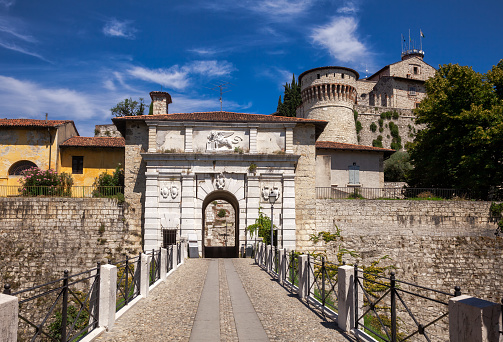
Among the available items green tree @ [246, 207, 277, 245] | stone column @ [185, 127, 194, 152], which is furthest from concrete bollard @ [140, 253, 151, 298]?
stone column @ [185, 127, 194, 152]

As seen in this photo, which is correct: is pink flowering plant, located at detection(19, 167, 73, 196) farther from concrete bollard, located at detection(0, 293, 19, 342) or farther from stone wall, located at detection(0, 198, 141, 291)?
concrete bollard, located at detection(0, 293, 19, 342)

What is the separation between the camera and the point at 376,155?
3198cm

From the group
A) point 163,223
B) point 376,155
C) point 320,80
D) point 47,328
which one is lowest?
point 47,328

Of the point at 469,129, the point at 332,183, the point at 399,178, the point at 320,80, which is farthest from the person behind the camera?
the point at 320,80

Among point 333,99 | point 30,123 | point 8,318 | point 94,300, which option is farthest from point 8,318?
point 333,99

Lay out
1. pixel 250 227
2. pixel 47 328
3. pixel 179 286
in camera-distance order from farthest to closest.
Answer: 1. pixel 250 227
2. pixel 47 328
3. pixel 179 286

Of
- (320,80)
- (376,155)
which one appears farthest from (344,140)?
(376,155)

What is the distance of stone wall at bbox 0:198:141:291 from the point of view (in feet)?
78.4

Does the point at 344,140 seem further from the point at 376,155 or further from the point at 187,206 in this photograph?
the point at 187,206

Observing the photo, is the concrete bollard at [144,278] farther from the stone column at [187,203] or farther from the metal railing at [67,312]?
the stone column at [187,203]

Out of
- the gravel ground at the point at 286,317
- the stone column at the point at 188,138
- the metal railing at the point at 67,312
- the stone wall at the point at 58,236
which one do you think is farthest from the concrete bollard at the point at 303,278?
the stone wall at the point at 58,236

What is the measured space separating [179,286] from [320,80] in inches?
1634

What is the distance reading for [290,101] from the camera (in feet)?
196

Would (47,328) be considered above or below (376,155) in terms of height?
below
